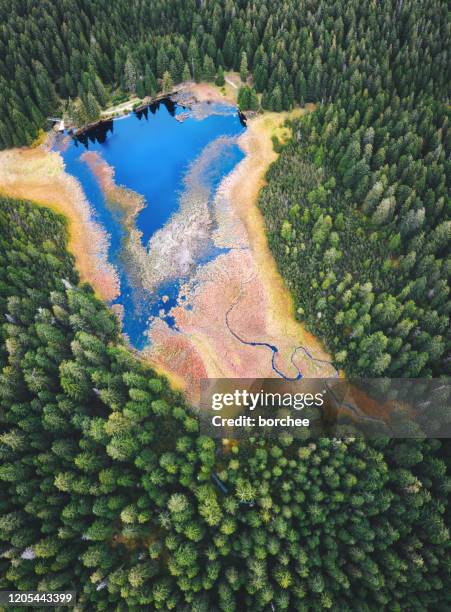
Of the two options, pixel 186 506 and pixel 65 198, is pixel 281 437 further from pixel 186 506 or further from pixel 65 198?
pixel 65 198

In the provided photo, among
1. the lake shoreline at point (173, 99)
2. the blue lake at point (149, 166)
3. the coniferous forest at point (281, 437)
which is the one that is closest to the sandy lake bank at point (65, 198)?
the blue lake at point (149, 166)

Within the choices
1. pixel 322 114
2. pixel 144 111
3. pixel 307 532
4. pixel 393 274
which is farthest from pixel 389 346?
pixel 144 111

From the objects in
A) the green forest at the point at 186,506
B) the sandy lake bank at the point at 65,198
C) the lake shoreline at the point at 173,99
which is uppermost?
the lake shoreline at the point at 173,99

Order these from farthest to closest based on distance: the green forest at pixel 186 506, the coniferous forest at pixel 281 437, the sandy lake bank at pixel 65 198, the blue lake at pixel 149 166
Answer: the sandy lake bank at pixel 65 198
the blue lake at pixel 149 166
the coniferous forest at pixel 281 437
the green forest at pixel 186 506

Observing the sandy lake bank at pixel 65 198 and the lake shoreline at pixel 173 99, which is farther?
the lake shoreline at pixel 173 99

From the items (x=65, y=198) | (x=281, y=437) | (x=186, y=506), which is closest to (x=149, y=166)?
(x=65, y=198)

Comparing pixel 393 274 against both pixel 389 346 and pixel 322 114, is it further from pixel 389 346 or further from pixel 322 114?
pixel 322 114

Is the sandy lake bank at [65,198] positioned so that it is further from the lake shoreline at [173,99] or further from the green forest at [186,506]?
the green forest at [186,506]

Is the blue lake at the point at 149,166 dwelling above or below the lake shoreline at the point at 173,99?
below
